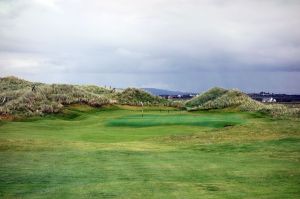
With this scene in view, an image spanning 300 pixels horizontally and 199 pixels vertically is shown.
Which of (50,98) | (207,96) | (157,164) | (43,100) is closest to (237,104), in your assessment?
→ (207,96)

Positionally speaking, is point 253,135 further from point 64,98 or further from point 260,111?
point 64,98

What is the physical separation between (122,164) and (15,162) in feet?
16.4

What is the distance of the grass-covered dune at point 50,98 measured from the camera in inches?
2309

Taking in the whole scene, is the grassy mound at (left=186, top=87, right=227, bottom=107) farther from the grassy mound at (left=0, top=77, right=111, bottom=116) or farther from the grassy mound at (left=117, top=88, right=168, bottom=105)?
the grassy mound at (left=0, top=77, right=111, bottom=116)

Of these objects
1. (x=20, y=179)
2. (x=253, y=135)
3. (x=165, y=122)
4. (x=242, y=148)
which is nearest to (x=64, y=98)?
(x=165, y=122)

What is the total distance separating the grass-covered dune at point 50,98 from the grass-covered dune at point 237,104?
10906 mm

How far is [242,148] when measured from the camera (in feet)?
92.0

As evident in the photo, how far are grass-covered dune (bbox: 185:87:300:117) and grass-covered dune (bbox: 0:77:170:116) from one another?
10.9 m

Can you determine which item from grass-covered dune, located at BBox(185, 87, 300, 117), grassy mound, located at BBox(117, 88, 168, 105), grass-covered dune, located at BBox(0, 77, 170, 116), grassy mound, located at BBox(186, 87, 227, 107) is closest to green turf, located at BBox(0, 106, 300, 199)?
grass-covered dune, located at BBox(0, 77, 170, 116)

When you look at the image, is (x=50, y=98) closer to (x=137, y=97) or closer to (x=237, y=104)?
(x=137, y=97)

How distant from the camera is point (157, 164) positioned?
21.8 metres

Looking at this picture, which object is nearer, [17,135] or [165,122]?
[17,135]

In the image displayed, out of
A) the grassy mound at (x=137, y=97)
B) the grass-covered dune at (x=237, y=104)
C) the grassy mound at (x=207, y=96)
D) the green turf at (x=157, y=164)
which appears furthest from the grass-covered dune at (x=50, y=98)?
the green turf at (x=157, y=164)

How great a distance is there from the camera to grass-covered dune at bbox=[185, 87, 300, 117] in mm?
61594
